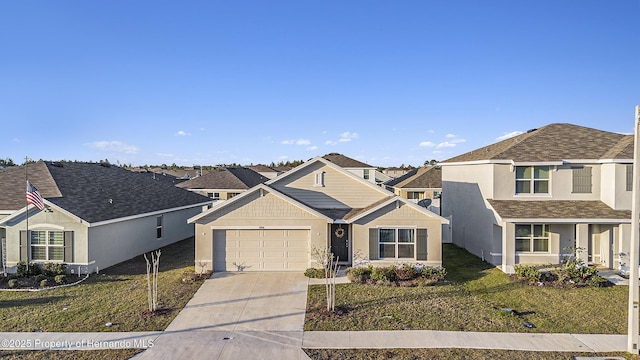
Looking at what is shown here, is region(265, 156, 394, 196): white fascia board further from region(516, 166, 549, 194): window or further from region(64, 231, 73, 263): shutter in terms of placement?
region(64, 231, 73, 263): shutter

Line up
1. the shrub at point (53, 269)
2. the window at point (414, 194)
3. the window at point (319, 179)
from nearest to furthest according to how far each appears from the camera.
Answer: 1. the shrub at point (53, 269)
2. the window at point (319, 179)
3. the window at point (414, 194)

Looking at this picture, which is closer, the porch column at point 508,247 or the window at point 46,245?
the window at point 46,245

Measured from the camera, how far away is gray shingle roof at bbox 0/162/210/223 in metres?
16.1

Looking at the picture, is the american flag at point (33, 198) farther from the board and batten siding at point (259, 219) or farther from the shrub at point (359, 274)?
the shrub at point (359, 274)

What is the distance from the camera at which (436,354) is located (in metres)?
8.57

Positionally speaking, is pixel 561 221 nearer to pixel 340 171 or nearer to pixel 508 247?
pixel 508 247

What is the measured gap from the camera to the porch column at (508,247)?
15352 millimetres

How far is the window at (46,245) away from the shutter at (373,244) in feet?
43.1

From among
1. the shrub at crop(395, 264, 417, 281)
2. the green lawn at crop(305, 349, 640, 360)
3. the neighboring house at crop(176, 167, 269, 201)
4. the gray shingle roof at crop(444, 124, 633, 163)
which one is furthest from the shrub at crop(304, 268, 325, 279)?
the neighboring house at crop(176, 167, 269, 201)

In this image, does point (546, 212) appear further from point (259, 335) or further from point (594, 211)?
point (259, 335)

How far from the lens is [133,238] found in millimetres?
18312

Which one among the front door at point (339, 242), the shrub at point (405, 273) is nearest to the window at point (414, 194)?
the front door at point (339, 242)

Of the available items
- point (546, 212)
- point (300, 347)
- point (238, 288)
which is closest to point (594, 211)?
point (546, 212)

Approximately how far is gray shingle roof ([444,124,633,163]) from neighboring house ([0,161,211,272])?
712 inches
